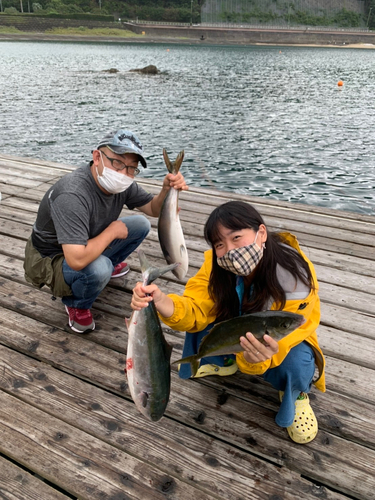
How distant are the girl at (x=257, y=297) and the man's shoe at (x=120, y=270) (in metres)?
1.63

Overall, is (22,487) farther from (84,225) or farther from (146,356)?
(84,225)

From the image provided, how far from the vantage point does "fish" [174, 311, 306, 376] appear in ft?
5.88

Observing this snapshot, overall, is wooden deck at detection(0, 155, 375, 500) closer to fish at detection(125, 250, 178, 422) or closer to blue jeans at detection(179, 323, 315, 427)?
blue jeans at detection(179, 323, 315, 427)

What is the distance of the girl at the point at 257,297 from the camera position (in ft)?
6.67

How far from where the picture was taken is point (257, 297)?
219cm

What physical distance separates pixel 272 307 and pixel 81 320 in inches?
66.0

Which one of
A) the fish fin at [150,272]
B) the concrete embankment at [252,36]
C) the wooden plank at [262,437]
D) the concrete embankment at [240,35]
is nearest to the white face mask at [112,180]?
the fish fin at [150,272]

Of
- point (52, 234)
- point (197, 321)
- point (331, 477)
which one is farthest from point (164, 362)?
point (52, 234)

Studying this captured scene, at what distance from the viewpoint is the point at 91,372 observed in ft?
9.06

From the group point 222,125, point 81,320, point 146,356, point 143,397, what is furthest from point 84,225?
point 222,125

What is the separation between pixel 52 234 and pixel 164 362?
155 centimetres

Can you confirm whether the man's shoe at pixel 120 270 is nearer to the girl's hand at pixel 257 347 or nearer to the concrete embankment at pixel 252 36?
the girl's hand at pixel 257 347

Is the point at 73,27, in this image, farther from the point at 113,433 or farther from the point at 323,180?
the point at 113,433

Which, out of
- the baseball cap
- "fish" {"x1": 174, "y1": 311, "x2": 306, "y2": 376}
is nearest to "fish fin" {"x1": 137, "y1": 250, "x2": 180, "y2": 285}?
"fish" {"x1": 174, "y1": 311, "x2": 306, "y2": 376}
